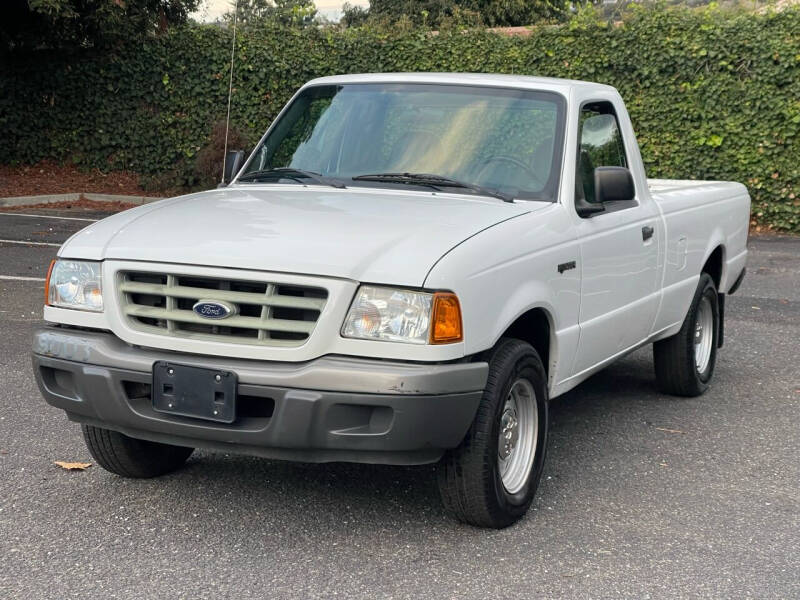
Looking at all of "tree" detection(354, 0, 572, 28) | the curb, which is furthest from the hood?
"tree" detection(354, 0, 572, 28)

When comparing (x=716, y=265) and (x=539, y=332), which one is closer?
(x=539, y=332)

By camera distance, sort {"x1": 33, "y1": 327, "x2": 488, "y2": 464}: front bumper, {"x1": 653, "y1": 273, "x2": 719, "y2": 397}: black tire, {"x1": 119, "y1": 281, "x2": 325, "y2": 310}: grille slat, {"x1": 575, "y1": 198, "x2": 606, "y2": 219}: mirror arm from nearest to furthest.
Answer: {"x1": 33, "y1": 327, "x2": 488, "y2": 464}: front bumper
{"x1": 119, "y1": 281, "x2": 325, "y2": 310}: grille slat
{"x1": 575, "y1": 198, "x2": 606, "y2": 219}: mirror arm
{"x1": 653, "y1": 273, "x2": 719, "y2": 397}: black tire

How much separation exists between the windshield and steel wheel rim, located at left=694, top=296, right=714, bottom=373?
2352 millimetres

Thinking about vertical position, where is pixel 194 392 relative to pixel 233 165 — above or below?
below

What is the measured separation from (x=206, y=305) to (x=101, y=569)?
101 cm

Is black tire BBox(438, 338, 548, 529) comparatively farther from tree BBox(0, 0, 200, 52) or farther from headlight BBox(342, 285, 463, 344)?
tree BBox(0, 0, 200, 52)

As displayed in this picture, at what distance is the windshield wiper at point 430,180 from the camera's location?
4.86 m

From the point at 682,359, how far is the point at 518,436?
8.15 ft

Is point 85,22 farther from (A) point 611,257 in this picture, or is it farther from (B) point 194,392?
(B) point 194,392

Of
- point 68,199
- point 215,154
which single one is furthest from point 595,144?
point 68,199

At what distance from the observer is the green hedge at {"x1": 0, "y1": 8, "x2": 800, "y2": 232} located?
50.3ft

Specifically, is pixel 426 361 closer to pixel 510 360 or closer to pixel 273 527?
pixel 510 360

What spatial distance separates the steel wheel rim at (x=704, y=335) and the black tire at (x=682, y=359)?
0.12 meters

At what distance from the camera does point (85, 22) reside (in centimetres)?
1753
